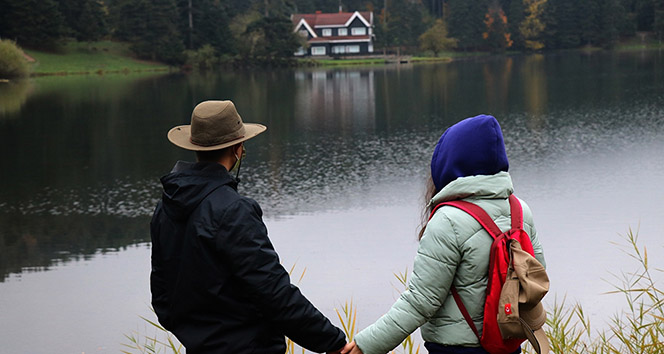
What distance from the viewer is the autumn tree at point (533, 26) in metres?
87.2

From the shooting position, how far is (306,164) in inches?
712

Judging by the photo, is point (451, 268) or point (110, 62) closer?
point (451, 268)

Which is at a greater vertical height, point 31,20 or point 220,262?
point 31,20

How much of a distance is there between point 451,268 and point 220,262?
0.85 metres

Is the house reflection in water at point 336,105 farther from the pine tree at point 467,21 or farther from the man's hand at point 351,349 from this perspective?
the pine tree at point 467,21

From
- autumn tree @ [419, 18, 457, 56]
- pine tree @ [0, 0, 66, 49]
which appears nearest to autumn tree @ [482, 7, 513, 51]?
autumn tree @ [419, 18, 457, 56]

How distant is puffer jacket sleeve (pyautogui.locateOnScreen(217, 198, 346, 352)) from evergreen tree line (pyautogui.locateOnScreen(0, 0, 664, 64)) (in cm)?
6298

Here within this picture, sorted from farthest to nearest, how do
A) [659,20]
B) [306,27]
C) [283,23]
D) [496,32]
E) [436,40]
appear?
1. [496,32]
2. [306,27]
3. [436,40]
4. [659,20]
5. [283,23]

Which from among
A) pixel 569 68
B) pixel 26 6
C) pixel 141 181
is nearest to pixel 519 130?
pixel 141 181

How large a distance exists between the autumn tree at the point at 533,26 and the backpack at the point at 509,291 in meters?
88.4

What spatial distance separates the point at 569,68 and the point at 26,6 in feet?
135

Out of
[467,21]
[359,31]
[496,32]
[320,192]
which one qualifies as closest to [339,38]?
[359,31]

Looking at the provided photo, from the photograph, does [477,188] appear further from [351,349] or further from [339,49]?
[339,49]

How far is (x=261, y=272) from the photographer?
9.23ft
